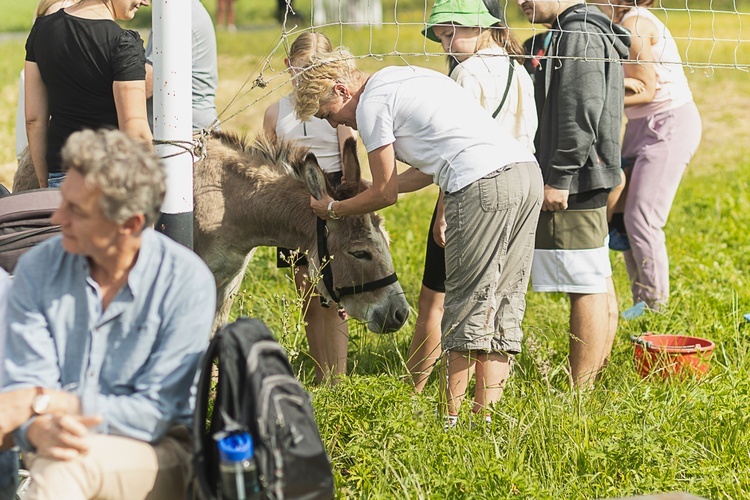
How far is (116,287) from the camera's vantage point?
3000 millimetres

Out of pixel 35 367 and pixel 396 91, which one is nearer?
pixel 35 367

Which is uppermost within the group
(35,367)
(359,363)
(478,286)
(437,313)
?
(35,367)

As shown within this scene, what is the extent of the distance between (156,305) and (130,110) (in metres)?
1.72

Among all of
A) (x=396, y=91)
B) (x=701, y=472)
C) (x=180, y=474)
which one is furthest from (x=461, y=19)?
(x=180, y=474)

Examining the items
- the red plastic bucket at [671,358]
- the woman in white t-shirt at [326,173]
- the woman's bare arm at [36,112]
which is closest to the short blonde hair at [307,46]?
the woman in white t-shirt at [326,173]

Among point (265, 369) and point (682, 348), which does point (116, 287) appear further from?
point (682, 348)

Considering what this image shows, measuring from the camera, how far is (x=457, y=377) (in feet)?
14.8

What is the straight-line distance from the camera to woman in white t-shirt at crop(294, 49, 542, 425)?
13.9 ft

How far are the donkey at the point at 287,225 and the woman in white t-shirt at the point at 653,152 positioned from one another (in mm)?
2202

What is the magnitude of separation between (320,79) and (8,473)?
202 cm

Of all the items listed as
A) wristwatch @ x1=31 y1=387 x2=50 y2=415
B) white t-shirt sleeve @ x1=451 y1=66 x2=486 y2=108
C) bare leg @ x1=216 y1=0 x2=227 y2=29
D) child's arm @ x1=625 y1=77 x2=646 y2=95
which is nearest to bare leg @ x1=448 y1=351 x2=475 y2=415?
white t-shirt sleeve @ x1=451 y1=66 x2=486 y2=108

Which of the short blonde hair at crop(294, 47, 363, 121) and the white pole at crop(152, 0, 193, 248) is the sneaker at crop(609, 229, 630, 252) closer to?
the short blonde hair at crop(294, 47, 363, 121)

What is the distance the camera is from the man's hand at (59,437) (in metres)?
2.78

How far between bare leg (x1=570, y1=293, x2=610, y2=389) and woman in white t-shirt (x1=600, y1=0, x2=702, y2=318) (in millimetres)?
1170
